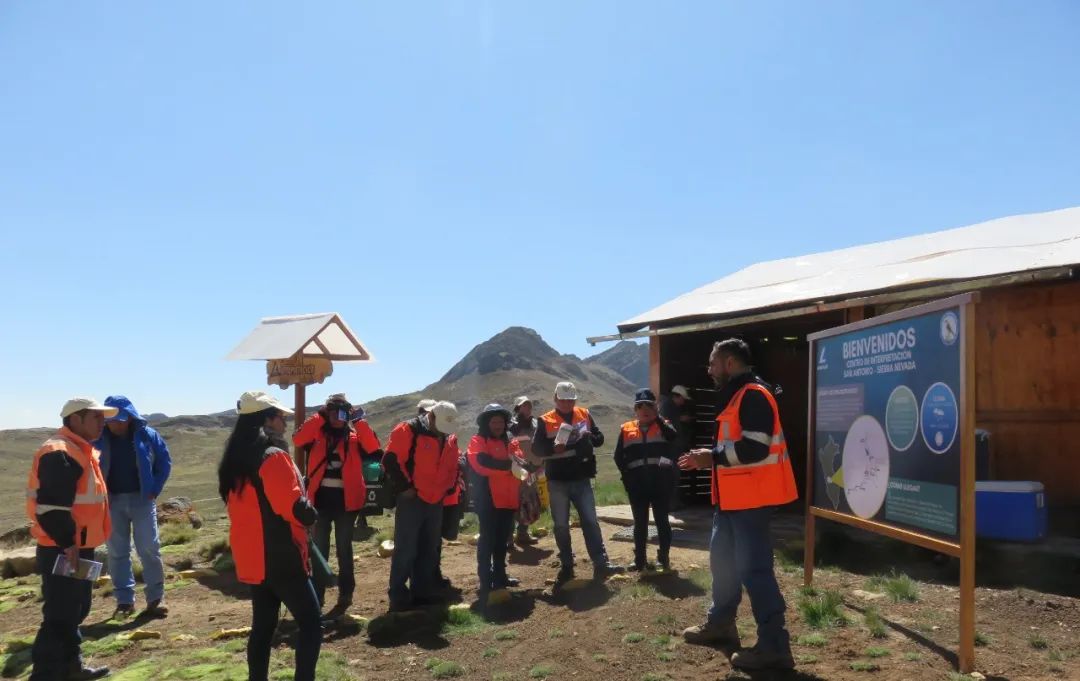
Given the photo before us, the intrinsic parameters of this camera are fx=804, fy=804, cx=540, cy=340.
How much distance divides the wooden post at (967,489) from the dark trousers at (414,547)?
4207mm

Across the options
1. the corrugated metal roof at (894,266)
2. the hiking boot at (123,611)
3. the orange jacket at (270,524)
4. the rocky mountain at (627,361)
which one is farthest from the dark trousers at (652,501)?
the rocky mountain at (627,361)

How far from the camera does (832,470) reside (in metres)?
6.39

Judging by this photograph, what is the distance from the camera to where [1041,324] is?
9359mm

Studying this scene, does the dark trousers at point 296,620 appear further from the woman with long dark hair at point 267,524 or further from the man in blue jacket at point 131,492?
the man in blue jacket at point 131,492

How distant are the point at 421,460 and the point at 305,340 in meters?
4.30

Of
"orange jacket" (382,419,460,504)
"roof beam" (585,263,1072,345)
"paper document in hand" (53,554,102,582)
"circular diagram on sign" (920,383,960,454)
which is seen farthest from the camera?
"roof beam" (585,263,1072,345)

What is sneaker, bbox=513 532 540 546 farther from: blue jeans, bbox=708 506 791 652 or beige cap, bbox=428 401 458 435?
blue jeans, bbox=708 506 791 652

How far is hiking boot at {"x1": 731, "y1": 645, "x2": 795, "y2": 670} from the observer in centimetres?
478

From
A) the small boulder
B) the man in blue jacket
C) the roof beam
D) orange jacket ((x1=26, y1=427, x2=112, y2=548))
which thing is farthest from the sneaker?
the small boulder

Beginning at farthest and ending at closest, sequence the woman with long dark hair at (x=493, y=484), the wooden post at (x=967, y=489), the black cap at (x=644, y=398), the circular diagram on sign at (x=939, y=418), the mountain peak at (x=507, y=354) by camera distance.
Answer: the mountain peak at (x=507, y=354) < the black cap at (x=644, y=398) < the woman with long dark hair at (x=493, y=484) < the circular diagram on sign at (x=939, y=418) < the wooden post at (x=967, y=489)

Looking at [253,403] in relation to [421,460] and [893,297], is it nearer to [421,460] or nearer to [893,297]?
[421,460]

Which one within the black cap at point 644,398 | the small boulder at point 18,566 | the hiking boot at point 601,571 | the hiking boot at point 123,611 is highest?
the black cap at point 644,398

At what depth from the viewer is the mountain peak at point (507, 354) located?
7881cm

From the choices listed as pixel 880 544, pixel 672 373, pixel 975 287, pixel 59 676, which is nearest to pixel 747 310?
pixel 672 373
